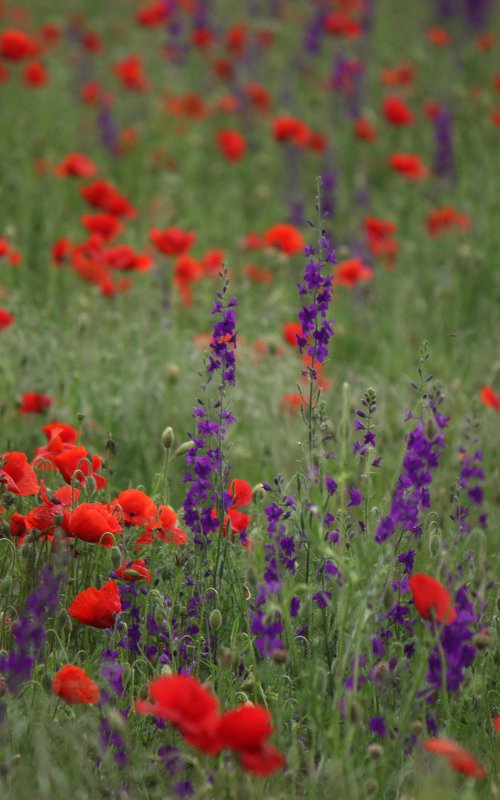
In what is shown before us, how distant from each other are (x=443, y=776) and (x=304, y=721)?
0.44 m

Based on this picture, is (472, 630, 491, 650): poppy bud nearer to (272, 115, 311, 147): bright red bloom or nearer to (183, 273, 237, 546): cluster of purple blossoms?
(183, 273, 237, 546): cluster of purple blossoms

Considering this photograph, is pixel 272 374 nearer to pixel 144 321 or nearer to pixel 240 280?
pixel 144 321

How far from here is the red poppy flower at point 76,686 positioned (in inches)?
59.4

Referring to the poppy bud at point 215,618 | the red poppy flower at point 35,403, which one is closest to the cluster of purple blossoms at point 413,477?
the poppy bud at point 215,618

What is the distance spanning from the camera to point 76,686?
151 centimetres

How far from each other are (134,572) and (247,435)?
1.30 meters

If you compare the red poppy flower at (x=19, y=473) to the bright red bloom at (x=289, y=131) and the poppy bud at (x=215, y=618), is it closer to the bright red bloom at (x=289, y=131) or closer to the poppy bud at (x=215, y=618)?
the poppy bud at (x=215, y=618)

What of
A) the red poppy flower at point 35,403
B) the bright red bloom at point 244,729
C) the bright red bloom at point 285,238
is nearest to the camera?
the bright red bloom at point 244,729

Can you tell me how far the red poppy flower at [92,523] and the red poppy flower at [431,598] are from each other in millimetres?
488

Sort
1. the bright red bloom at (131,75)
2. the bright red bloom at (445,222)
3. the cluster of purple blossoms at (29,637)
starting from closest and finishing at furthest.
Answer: the cluster of purple blossoms at (29,637), the bright red bloom at (445,222), the bright red bloom at (131,75)

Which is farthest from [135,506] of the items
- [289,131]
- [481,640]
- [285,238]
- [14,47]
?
[14,47]

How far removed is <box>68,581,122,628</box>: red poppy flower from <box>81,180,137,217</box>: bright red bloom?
93.9 inches

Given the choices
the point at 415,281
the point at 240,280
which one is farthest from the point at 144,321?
the point at 415,281

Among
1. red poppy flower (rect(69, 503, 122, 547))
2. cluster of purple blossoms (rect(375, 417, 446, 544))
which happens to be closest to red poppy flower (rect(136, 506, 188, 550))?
red poppy flower (rect(69, 503, 122, 547))
